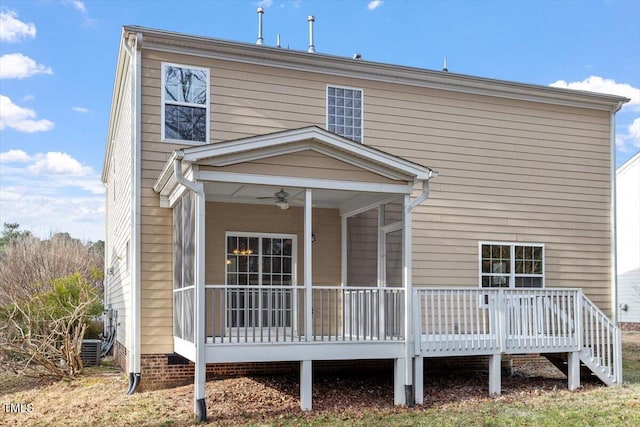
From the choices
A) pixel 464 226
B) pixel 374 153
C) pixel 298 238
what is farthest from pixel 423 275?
pixel 374 153

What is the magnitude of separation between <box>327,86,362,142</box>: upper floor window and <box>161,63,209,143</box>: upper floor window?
232 centimetres

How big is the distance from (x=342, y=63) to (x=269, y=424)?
6.75 m

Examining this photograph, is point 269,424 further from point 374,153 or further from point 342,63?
point 342,63

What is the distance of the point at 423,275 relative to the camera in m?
12.5

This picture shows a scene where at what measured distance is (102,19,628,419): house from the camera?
9406mm

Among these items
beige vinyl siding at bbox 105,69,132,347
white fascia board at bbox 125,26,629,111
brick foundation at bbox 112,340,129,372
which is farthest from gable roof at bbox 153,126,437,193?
brick foundation at bbox 112,340,129,372

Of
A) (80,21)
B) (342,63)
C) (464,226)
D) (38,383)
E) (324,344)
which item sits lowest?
(38,383)

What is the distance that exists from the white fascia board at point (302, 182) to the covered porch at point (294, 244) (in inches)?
0.6

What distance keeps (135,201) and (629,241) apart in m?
22.4

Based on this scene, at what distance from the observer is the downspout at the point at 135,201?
10.6 meters

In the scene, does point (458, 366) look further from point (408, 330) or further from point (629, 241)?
point (629, 241)

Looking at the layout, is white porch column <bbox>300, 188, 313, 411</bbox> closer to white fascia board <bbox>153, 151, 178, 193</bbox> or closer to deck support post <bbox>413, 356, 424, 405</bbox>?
deck support post <bbox>413, 356, 424, 405</bbox>

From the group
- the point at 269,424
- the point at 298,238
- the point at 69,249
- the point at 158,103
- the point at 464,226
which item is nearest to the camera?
the point at 269,424

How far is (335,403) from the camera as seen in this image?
967 centimetres
